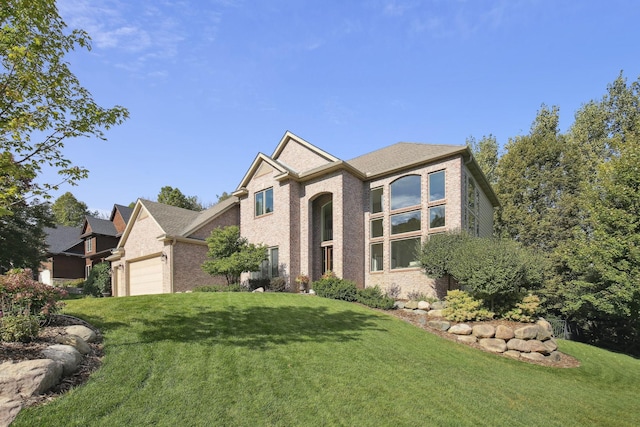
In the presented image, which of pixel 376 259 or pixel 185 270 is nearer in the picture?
pixel 376 259

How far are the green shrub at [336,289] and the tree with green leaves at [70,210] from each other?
54.5 metres

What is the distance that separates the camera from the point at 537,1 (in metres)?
10.5

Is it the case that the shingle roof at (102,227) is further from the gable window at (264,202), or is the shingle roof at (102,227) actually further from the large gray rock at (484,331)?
the large gray rock at (484,331)

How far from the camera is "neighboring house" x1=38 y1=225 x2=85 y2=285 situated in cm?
3388

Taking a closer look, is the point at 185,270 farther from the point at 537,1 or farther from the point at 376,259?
the point at 537,1

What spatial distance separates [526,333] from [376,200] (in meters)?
9.70

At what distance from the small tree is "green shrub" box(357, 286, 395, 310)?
5.37 meters

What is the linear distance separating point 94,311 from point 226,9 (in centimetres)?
835

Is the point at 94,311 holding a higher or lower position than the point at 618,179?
lower

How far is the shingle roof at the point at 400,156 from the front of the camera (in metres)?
17.2

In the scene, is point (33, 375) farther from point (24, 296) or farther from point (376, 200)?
point (376, 200)

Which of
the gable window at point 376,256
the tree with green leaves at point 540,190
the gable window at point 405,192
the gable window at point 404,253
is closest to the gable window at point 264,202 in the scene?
the gable window at point 376,256

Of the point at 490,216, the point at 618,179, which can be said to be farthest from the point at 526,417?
the point at 490,216

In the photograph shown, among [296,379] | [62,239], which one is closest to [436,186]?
[296,379]
